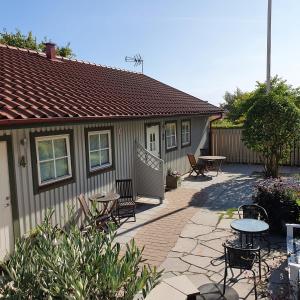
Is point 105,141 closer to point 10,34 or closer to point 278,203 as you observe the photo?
point 278,203

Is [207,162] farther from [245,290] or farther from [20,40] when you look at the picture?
[20,40]

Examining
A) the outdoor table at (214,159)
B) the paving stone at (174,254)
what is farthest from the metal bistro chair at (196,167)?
the paving stone at (174,254)

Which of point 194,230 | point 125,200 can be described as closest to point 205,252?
point 194,230

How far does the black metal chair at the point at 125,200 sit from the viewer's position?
8688mm

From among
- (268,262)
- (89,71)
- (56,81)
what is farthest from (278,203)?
(89,71)

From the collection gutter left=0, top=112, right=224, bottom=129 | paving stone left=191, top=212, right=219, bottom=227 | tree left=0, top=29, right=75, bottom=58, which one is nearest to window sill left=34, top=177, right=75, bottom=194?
gutter left=0, top=112, right=224, bottom=129

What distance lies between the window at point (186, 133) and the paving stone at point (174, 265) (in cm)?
899

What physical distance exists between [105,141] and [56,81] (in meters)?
2.29

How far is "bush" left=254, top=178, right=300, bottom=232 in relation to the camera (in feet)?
24.0

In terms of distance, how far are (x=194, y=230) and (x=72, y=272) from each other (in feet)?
17.2

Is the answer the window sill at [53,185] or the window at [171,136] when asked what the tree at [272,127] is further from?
the window sill at [53,185]

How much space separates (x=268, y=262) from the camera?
6152mm

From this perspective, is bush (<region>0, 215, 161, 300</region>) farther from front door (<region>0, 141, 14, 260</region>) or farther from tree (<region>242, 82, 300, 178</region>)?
tree (<region>242, 82, 300, 178</region>)

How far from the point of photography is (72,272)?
3.09 meters
